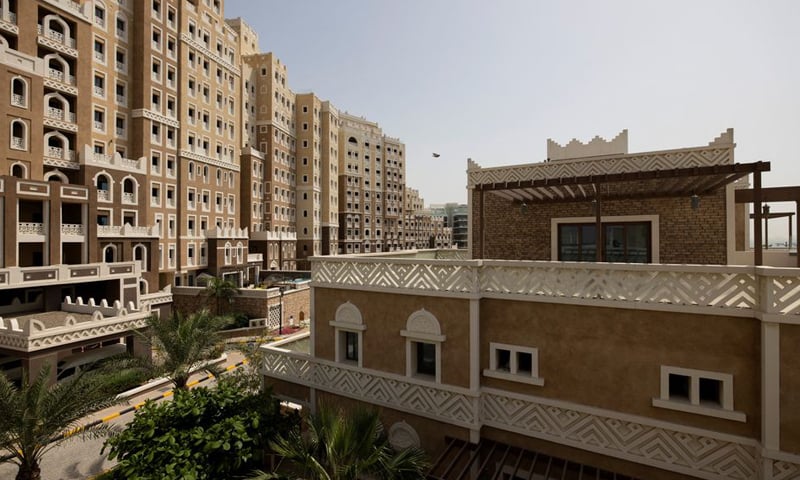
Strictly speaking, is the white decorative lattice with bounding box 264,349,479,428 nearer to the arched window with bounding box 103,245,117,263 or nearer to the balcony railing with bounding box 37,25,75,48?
the arched window with bounding box 103,245,117,263

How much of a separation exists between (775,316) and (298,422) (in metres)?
9.91

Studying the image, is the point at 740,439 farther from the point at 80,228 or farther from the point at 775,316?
the point at 80,228

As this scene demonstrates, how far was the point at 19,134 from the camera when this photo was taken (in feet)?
80.7

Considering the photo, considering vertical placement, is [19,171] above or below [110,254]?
above

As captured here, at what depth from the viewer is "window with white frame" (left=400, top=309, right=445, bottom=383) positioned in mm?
8531

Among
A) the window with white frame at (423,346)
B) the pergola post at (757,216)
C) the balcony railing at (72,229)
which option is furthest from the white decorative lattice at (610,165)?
the balcony railing at (72,229)

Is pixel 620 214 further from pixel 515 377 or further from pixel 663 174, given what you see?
pixel 515 377

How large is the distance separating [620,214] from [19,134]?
35523 mm

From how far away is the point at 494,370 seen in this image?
26.7ft

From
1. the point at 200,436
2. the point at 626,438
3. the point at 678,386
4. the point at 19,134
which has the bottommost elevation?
the point at 200,436

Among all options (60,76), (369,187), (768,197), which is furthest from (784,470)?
(369,187)

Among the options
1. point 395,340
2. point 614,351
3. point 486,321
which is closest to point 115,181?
point 395,340

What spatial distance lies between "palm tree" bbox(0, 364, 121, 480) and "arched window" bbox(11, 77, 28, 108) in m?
24.0

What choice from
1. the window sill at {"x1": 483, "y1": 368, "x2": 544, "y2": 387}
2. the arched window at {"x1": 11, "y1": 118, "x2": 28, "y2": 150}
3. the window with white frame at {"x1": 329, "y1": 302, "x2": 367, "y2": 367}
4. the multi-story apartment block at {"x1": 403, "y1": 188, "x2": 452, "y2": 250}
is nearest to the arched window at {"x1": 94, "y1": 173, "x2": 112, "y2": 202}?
the arched window at {"x1": 11, "y1": 118, "x2": 28, "y2": 150}
